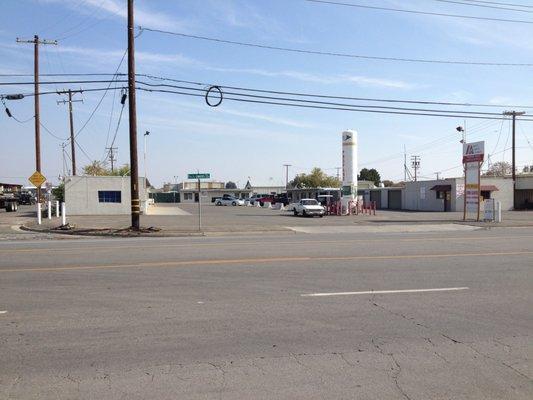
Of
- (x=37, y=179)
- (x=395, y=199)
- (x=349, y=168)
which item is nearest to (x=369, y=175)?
(x=395, y=199)

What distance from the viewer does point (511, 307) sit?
7.65 meters

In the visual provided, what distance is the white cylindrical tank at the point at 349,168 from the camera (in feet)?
143

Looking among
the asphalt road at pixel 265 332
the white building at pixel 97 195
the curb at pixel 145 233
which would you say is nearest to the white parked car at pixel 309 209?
the white building at pixel 97 195

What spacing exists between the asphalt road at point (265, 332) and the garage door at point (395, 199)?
5080 centimetres

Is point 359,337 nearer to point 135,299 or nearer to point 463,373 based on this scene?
point 463,373

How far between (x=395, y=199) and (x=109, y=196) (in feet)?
112

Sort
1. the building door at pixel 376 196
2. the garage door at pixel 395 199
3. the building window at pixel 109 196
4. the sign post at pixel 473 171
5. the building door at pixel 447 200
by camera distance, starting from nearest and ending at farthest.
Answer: the sign post at pixel 473 171 < the building window at pixel 109 196 < the building door at pixel 447 200 < the garage door at pixel 395 199 < the building door at pixel 376 196

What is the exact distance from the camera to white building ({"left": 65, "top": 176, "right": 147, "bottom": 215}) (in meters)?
42.8

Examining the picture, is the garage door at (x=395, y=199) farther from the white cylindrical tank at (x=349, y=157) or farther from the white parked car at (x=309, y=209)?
the white parked car at (x=309, y=209)

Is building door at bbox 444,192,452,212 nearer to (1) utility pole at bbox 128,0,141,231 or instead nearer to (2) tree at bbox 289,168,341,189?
(1) utility pole at bbox 128,0,141,231

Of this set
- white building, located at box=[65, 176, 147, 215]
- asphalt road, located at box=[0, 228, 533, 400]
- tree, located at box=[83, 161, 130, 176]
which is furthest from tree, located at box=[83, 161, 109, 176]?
asphalt road, located at box=[0, 228, 533, 400]

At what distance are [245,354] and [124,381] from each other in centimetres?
130

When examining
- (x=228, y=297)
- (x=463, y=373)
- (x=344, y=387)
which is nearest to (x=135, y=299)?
(x=228, y=297)

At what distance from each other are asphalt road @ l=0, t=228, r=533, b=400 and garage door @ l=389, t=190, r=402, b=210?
50800 mm
